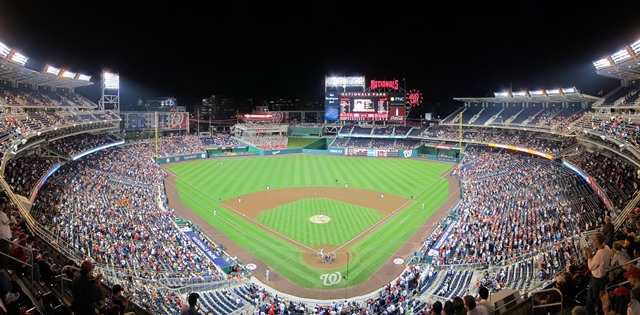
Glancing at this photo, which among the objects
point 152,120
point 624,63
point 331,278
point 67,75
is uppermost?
point 67,75

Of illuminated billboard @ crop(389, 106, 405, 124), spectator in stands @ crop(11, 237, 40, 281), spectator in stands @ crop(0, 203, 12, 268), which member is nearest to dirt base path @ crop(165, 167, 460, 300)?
spectator in stands @ crop(11, 237, 40, 281)

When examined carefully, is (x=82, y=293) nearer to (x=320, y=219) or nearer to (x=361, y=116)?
(x=320, y=219)

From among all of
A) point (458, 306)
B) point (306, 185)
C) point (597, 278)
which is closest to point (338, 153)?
point (306, 185)

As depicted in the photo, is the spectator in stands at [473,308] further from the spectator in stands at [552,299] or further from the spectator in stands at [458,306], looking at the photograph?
the spectator in stands at [552,299]

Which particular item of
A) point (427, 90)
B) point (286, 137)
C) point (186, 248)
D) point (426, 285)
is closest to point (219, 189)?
point (186, 248)

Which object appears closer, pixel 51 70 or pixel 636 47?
pixel 636 47

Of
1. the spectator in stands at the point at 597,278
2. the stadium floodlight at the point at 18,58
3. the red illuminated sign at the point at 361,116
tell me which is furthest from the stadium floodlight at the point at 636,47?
Result: the stadium floodlight at the point at 18,58

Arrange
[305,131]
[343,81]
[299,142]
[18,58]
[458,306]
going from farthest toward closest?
1. [305,131]
2. [299,142]
3. [343,81]
4. [18,58]
5. [458,306]
